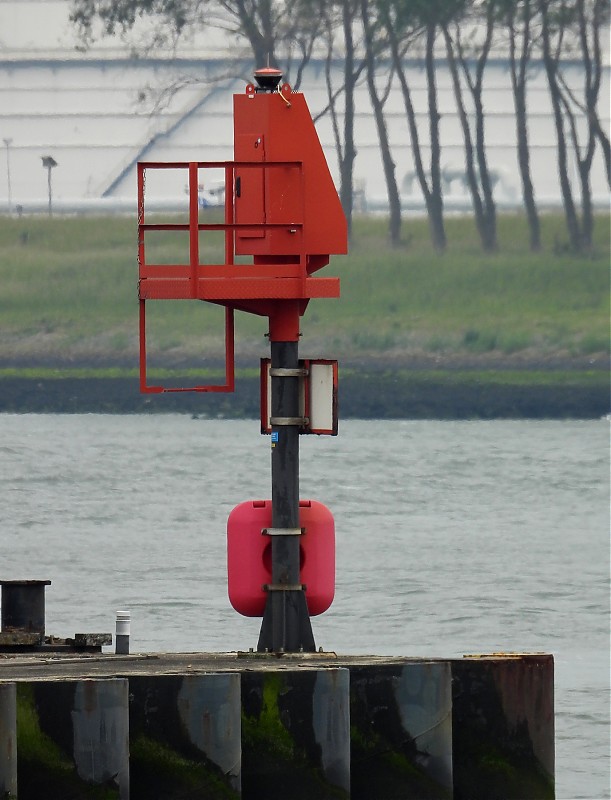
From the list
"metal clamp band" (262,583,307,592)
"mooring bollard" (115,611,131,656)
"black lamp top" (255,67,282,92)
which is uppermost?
"black lamp top" (255,67,282,92)

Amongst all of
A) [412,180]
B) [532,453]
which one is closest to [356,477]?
[532,453]

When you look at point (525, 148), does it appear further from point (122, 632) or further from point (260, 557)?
point (260, 557)

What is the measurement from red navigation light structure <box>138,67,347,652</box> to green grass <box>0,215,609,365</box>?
192 ft

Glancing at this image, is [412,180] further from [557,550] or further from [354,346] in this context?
[557,550]

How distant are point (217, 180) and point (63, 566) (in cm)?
7150

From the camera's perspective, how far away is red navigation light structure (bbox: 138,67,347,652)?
11570mm

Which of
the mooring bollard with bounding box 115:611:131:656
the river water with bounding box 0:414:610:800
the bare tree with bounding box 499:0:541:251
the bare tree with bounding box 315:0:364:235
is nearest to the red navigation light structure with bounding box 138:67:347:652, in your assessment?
the mooring bollard with bounding box 115:611:131:656

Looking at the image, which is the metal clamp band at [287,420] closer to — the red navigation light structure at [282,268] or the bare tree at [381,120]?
the red navigation light structure at [282,268]

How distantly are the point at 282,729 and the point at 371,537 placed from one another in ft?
72.5

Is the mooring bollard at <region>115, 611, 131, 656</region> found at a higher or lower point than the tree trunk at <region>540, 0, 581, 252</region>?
lower

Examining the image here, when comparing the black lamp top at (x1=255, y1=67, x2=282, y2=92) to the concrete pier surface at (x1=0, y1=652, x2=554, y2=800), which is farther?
the black lamp top at (x1=255, y1=67, x2=282, y2=92)

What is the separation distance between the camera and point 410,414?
6475 centimetres

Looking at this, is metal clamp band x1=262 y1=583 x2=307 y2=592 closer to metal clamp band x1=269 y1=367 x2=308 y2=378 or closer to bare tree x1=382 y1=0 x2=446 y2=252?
metal clamp band x1=269 y1=367 x2=308 y2=378

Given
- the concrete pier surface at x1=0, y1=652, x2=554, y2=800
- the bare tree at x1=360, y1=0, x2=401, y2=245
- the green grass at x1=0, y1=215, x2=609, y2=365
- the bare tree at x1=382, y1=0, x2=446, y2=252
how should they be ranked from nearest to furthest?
the concrete pier surface at x1=0, y1=652, x2=554, y2=800, the green grass at x1=0, y1=215, x2=609, y2=365, the bare tree at x1=360, y1=0, x2=401, y2=245, the bare tree at x1=382, y1=0, x2=446, y2=252
